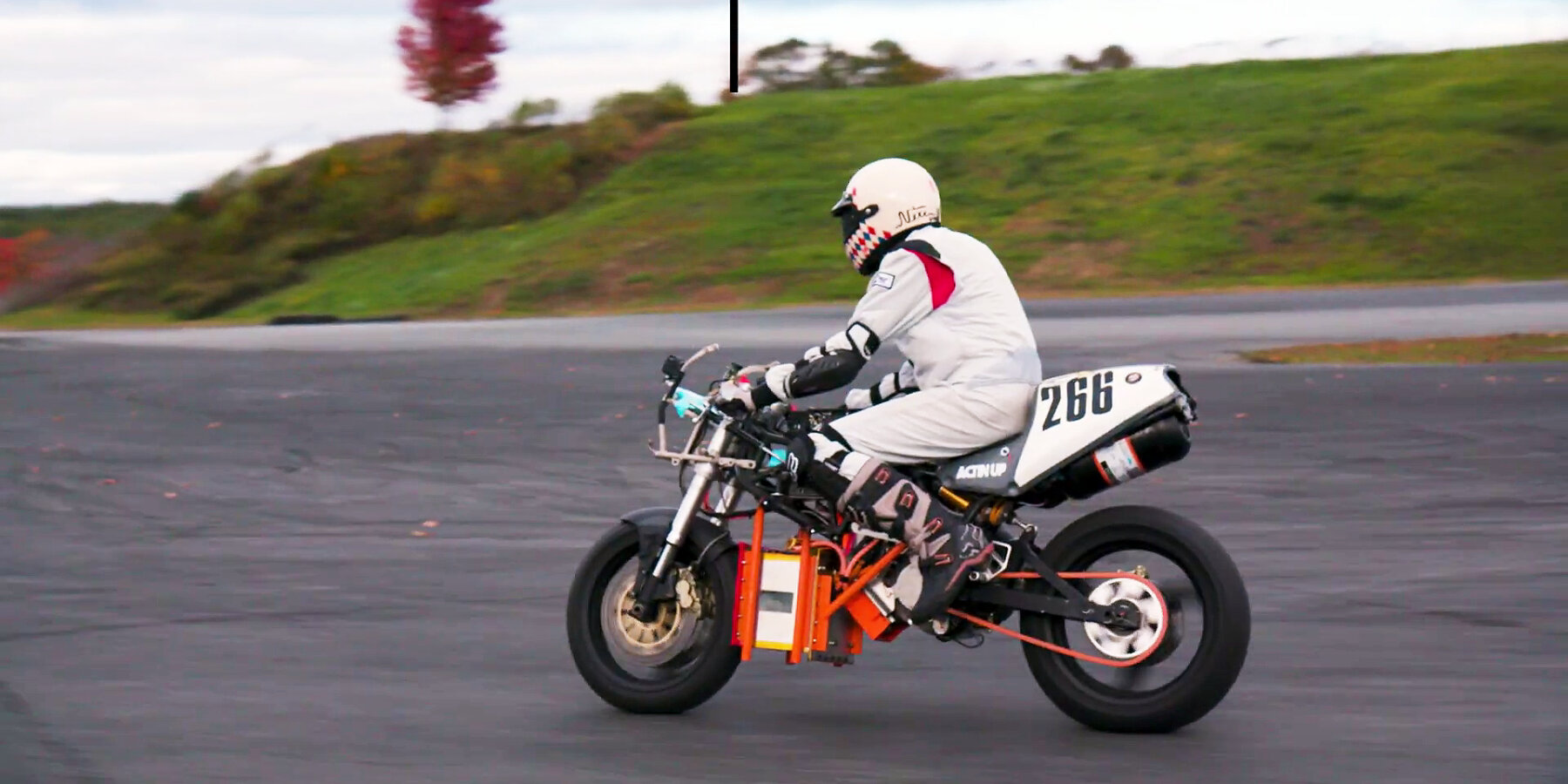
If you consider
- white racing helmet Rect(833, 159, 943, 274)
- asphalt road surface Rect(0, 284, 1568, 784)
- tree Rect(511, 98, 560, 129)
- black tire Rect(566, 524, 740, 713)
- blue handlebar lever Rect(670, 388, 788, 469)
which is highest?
tree Rect(511, 98, 560, 129)

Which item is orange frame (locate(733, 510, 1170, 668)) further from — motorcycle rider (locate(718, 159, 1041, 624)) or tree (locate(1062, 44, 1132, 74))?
tree (locate(1062, 44, 1132, 74))

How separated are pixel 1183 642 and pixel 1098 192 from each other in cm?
3893

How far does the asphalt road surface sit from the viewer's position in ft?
21.1

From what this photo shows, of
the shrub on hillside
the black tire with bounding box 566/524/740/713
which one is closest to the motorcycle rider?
the black tire with bounding box 566/524/740/713

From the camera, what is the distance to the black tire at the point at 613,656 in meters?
6.97

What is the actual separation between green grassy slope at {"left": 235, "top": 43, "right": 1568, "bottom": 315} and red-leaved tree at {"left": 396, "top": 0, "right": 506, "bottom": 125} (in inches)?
299

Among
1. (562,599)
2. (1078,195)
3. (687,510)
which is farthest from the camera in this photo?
(1078,195)

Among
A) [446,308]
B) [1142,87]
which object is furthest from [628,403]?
[1142,87]

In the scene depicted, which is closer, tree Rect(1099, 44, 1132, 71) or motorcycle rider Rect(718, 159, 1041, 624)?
motorcycle rider Rect(718, 159, 1041, 624)

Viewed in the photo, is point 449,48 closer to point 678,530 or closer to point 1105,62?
point 1105,62

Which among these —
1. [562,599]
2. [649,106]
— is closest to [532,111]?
[649,106]

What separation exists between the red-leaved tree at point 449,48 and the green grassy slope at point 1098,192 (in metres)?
7.60

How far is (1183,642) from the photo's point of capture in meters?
6.54

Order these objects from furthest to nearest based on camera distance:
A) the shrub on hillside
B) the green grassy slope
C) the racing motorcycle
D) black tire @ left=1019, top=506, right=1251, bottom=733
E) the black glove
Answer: the shrub on hillside, the green grassy slope, the black glove, the racing motorcycle, black tire @ left=1019, top=506, right=1251, bottom=733
